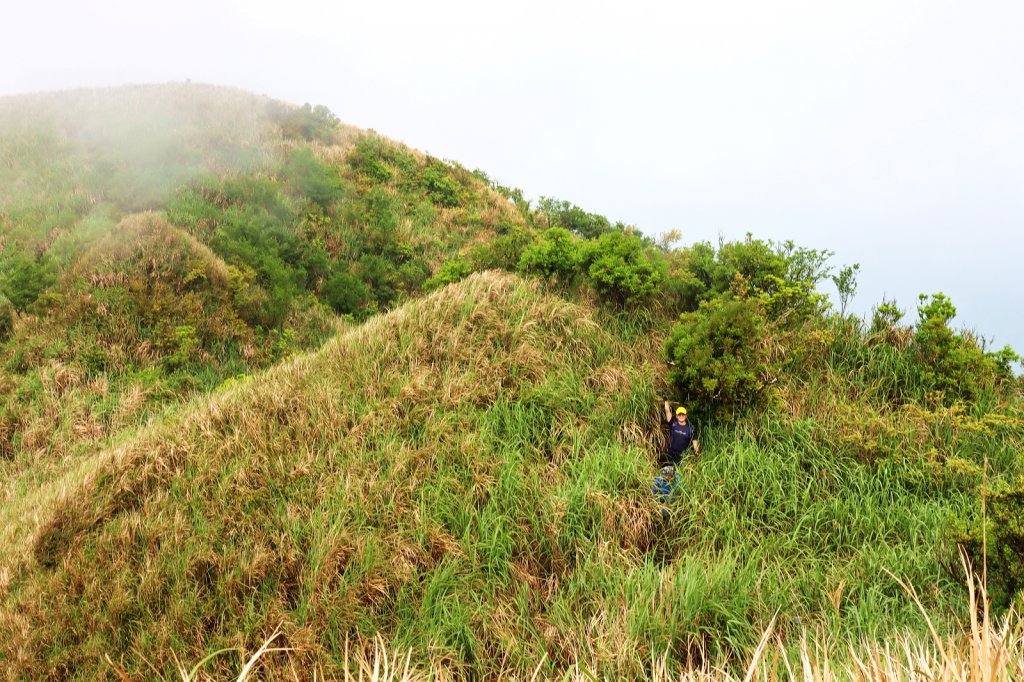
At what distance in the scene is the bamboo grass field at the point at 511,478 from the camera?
4418mm

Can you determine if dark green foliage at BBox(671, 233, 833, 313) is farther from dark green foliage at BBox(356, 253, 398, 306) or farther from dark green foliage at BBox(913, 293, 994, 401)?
dark green foliage at BBox(356, 253, 398, 306)

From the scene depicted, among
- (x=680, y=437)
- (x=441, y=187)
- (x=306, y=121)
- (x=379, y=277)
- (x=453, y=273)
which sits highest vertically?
(x=306, y=121)

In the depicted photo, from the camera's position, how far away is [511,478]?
598 centimetres

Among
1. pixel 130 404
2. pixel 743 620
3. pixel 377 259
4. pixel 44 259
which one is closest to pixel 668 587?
pixel 743 620

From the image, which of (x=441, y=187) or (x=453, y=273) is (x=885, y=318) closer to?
(x=453, y=273)

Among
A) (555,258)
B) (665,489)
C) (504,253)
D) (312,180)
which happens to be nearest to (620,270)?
(555,258)

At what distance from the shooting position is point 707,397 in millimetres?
6828

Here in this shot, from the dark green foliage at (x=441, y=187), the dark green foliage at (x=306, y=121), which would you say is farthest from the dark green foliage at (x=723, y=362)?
the dark green foliage at (x=306, y=121)

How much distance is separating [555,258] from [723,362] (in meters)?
3.96

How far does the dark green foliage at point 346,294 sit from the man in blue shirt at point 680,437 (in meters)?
9.85

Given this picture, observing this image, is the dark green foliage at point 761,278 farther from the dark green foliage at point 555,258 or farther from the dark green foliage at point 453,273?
the dark green foliage at point 453,273

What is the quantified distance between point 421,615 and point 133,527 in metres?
3.38

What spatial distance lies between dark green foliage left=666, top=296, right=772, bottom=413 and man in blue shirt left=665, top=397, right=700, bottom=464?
51cm

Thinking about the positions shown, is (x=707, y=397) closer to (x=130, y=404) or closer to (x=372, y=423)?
(x=372, y=423)
